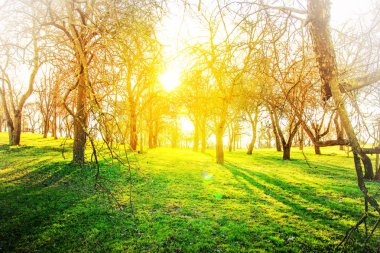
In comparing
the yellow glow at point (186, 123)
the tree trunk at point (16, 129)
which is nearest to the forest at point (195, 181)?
the tree trunk at point (16, 129)

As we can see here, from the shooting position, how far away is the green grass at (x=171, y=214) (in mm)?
4941

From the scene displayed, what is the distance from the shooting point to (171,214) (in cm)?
643

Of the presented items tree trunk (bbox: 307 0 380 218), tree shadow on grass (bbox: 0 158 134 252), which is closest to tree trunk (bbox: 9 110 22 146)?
tree shadow on grass (bbox: 0 158 134 252)

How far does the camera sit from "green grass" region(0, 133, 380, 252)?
4941 millimetres

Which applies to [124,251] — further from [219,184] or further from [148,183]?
[219,184]

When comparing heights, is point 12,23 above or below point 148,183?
above

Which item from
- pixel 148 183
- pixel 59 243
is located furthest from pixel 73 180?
pixel 59 243

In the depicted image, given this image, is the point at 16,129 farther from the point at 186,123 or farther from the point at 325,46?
the point at 186,123

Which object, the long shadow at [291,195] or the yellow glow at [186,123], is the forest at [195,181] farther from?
the yellow glow at [186,123]

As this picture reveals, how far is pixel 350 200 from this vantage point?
7680 millimetres

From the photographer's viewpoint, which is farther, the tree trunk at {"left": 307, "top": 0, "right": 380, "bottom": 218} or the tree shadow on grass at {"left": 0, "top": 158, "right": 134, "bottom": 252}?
the tree shadow on grass at {"left": 0, "top": 158, "right": 134, "bottom": 252}

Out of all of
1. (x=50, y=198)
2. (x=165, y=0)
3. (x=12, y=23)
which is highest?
(x=12, y=23)

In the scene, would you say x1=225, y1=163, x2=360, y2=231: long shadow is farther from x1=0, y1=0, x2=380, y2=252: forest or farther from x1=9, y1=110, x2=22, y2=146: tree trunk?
x1=9, y1=110, x2=22, y2=146: tree trunk

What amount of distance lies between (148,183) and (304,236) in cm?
631
